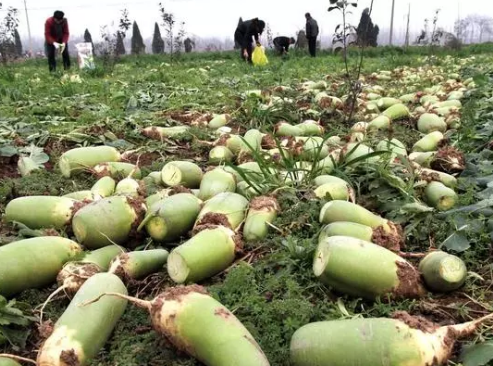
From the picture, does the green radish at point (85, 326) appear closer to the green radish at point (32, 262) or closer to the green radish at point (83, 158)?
the green radish at point (32, 262)

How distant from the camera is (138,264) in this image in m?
2.44

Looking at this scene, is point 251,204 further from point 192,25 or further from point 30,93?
point 192,25

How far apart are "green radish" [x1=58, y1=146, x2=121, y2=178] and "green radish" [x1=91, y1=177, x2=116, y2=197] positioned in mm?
417

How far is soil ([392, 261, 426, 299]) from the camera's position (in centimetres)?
218

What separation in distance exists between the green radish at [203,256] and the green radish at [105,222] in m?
0.45

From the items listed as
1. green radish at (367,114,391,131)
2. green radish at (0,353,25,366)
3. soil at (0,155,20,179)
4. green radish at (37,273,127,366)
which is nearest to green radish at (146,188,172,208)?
green radish at (37,273,127,366)

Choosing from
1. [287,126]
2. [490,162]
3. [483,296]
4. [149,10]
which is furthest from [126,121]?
[149,10]

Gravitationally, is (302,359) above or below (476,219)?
below

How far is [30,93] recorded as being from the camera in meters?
7.82

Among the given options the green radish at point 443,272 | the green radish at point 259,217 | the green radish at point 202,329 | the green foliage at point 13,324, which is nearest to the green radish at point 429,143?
the green radish at point 259,217

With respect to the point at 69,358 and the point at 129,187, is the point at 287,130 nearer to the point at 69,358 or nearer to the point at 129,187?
the point at 129,187

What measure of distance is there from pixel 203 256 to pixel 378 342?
0.87 m

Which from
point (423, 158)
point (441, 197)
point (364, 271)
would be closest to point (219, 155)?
point (423, 158)

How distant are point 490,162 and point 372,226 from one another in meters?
1.35
